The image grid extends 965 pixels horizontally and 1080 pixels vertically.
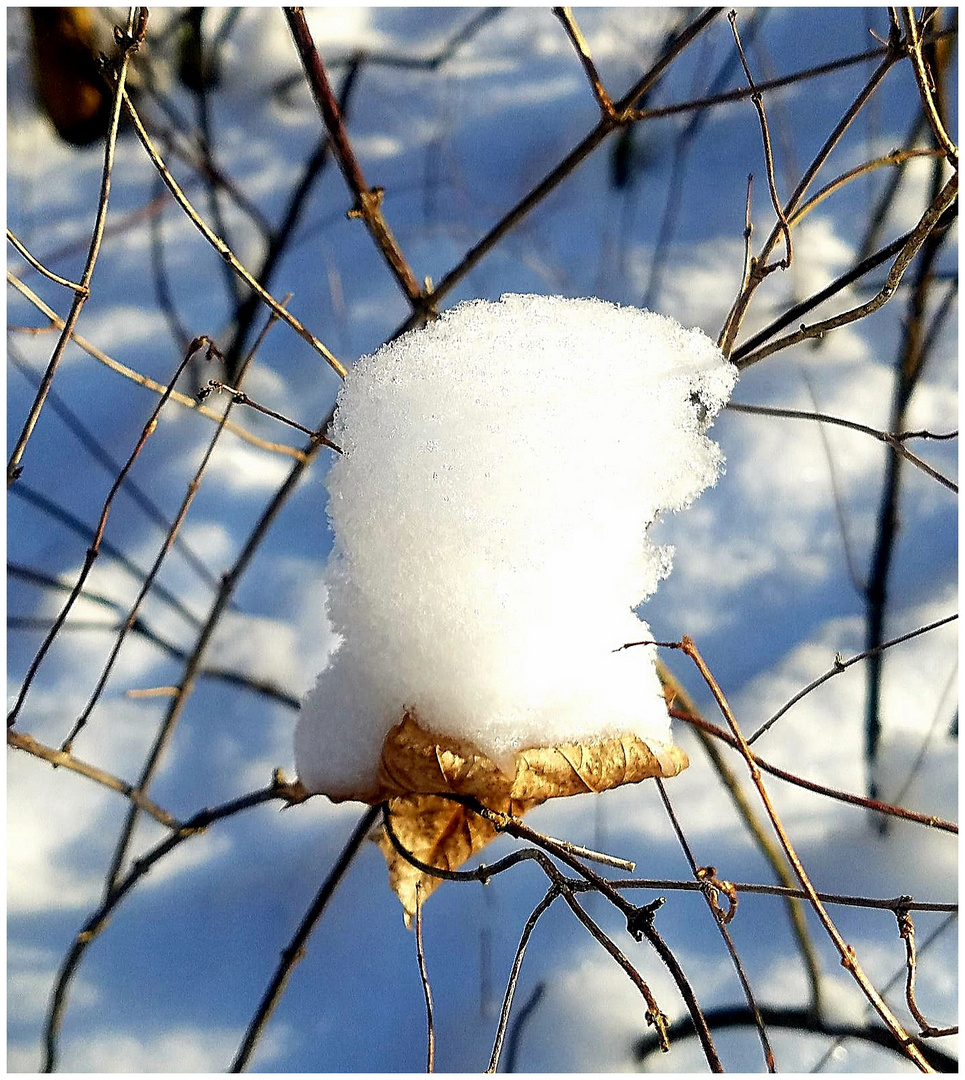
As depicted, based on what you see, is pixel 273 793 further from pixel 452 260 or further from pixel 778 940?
pixel 452 260

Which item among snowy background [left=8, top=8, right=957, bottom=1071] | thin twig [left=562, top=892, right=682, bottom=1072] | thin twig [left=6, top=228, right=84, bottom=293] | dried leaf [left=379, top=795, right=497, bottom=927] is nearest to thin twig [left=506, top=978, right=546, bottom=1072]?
snowy background [left=8, top=8, right=957, bottom=1071]

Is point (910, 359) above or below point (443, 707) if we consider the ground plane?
above

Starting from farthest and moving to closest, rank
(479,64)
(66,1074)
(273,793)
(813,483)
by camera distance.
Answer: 1. (479,64)
2. (813,483)
3. (66,1074)
4. (273,793)

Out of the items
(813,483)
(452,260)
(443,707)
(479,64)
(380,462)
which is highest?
(479,64)

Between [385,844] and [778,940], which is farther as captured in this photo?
[778,940]

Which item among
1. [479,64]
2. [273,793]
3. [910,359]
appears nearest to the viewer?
[273,793]

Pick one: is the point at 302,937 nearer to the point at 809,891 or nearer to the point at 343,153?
the point at 809,891

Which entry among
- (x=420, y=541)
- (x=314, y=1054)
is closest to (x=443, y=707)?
(x=420, y=541)
